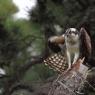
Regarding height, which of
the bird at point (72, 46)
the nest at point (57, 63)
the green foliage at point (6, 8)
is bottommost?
the nest at point (57, 63)

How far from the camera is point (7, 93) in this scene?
25.6 ft

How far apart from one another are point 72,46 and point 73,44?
0.04 meters

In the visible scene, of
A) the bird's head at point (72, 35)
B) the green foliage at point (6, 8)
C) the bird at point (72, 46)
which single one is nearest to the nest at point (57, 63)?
the bird at point (72, 46)

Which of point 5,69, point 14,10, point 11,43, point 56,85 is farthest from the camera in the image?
point 14,10

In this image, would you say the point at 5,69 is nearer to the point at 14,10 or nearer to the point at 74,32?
the point at 14,10

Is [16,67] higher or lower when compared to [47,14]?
lower

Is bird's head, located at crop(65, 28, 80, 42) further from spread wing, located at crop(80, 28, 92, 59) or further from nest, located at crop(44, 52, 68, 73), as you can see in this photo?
nest, located at crop(44, 52, 68, 73)

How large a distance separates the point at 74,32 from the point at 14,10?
22.7 ft

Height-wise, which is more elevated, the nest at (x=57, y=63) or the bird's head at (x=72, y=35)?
the bird's head at (x=72, y=35)

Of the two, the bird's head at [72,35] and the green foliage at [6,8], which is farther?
the green foliage at [6,8]

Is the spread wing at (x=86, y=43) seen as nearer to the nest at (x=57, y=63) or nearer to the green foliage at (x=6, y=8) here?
the nest at (x=57, y=63)

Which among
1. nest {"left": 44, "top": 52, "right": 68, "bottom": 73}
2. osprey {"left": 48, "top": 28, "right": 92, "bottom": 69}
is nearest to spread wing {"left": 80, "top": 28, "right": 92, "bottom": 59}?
osprey {"left": 48, "top": 28, "right": 92, "bottom": 69}

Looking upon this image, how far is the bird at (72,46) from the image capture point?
14.9ft

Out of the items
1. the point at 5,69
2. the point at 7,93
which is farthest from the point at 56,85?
the point at 5,69
